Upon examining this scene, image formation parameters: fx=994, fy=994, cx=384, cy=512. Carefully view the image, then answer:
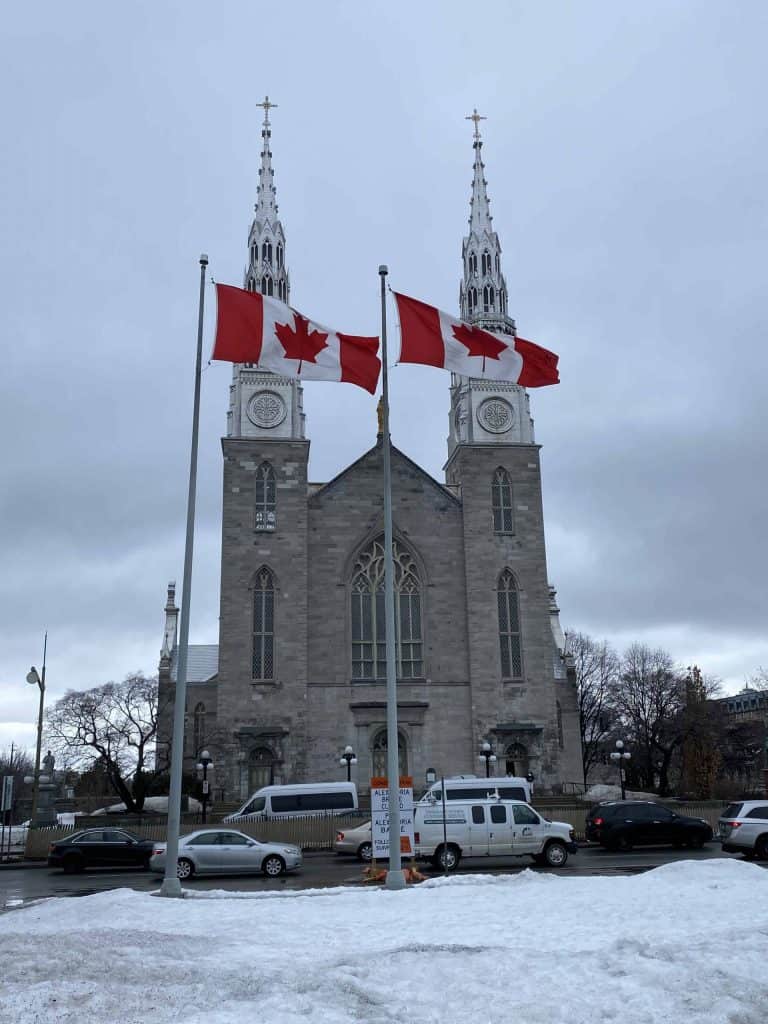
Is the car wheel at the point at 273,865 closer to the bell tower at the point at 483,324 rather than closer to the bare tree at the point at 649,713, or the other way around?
the bell tower at the point at 483,324

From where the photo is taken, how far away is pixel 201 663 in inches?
2419

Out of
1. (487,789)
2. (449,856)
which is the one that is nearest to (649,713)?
(487,789)

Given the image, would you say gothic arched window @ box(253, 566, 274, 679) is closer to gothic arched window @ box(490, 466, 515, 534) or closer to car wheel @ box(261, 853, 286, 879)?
gothic arched window @ box(490, 466, 515, 534)

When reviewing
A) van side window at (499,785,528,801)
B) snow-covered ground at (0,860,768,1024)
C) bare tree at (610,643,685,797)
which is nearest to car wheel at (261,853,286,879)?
A: snow-covered ground at (0,860,768,1024)

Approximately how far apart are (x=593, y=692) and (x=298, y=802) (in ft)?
162

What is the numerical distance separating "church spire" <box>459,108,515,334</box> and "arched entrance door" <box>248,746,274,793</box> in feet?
78.3

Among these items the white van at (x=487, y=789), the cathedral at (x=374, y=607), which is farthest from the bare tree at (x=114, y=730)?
the white van at (x=487, y=789)

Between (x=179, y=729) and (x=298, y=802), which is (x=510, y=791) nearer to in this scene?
(x=298, y=802)

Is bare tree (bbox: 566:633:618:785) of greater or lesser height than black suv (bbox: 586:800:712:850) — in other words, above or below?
above

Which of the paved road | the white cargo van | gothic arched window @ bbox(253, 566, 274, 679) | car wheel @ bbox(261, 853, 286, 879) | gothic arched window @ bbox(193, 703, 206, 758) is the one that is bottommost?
the paved road

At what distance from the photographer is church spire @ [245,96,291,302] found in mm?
51781

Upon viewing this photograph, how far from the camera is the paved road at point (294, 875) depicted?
69.4 feet

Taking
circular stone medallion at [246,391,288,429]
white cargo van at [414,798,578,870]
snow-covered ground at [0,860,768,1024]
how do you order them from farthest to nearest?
circular stone medallion at [246,391,288,429] < white cargo van at [414,798,578,870] < snow-covered ground at [0,860,768,1024]

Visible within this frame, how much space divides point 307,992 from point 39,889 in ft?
53.6
